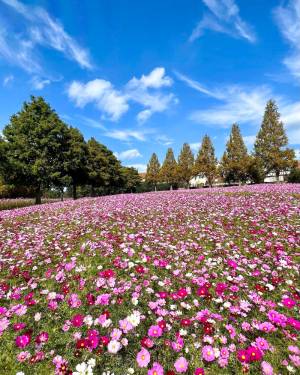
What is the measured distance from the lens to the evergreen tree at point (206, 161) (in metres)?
68.2

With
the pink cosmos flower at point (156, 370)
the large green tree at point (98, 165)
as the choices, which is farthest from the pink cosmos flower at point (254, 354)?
the large green tree at point (98, 165)

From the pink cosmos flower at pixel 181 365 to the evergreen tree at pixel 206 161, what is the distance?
6625 centimetres

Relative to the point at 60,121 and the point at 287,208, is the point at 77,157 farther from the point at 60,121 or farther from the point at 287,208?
the point at 287,208

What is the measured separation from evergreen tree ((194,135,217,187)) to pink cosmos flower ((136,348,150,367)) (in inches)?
2610

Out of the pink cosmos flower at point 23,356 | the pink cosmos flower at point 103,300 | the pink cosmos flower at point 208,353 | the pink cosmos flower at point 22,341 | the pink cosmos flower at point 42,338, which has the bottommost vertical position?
the pink cosmos flower at point 208,353

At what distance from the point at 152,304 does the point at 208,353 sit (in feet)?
4.39

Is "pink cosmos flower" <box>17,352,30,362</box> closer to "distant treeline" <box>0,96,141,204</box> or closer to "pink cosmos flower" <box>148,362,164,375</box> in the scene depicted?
"pink cosmos flower" <box>148,362,164,375</box>

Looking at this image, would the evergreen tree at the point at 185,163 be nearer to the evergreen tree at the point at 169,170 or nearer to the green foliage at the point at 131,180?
the evergreen tree at the point at 169,170

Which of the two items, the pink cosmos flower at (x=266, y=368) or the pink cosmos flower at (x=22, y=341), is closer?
the pink cosmos flower at (x=266, y=368)

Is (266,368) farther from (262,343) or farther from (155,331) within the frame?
(155,331)

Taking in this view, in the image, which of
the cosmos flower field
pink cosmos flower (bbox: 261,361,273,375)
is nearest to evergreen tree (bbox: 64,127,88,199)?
the cosmos flower field

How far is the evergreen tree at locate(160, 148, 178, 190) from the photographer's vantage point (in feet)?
270

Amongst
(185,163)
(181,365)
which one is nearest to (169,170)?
(185,163)

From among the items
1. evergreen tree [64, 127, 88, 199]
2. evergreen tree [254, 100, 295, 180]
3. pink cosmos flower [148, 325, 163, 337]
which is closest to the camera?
pink cosmos flower [148, 325, 163, 337]
